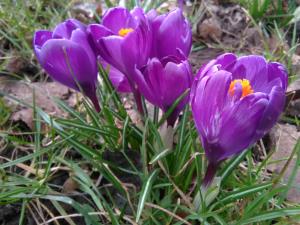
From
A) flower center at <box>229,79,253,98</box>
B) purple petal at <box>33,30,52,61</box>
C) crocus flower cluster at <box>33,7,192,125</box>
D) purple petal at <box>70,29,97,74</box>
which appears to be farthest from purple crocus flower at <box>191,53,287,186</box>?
purple petal at <box>33,30,52,61</box>

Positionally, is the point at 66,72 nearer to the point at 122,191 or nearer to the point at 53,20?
the point at 122,191

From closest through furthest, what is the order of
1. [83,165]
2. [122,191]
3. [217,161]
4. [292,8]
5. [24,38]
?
[217,161], [122,191], [83,165], [24,38], [292,8]

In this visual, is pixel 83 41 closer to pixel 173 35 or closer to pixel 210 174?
pixel 173 35

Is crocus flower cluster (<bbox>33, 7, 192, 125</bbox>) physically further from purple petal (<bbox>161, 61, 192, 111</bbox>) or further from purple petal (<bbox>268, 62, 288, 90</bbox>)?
purple petal (<bbox>268, 62, 288, 90</bbox>)

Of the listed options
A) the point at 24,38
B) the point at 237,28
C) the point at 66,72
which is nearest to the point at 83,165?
the point at 66,72

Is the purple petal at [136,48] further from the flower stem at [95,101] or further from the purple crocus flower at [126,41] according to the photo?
the flower stem at [95,101]

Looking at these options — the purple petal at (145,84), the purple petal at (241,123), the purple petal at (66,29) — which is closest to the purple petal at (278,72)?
the purple petal at (241,123)

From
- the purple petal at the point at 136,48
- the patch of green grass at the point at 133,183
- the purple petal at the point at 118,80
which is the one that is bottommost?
the patch of green grass at the point at 133,183
